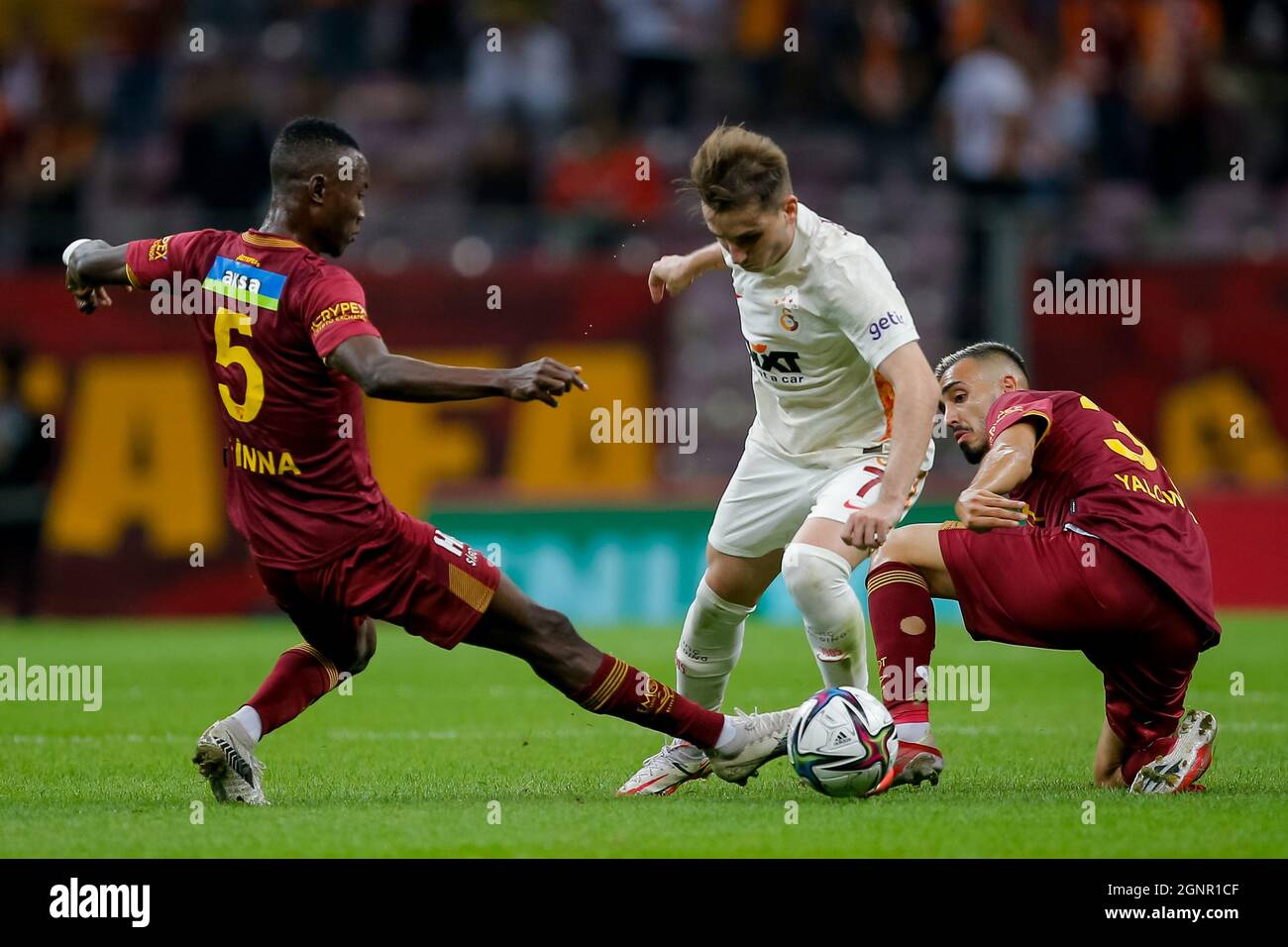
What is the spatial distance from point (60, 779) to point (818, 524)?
10.2ft

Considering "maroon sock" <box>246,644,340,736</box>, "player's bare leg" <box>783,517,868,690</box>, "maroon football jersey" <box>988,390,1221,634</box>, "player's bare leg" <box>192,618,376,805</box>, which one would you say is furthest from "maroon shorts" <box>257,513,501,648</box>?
"maroon football jersey" <box>988,390,1221,634</box>

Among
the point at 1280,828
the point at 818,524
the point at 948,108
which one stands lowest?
the point at 1280,828

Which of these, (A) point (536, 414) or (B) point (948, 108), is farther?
(B) point (948, 108)

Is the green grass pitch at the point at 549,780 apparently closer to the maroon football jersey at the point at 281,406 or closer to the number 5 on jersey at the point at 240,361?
the maroon football jersey at the point at 281,406

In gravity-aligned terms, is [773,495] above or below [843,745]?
above

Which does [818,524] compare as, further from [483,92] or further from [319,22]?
[319,22]

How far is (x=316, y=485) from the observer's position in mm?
6422

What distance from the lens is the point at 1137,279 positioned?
15828 millimetres

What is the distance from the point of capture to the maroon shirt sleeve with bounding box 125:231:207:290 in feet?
21.8

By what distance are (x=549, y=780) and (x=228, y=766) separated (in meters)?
1.26

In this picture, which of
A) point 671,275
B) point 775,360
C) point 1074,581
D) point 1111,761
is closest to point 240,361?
point 671,275

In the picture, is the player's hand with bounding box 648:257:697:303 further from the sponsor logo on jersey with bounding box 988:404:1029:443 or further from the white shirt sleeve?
the sponsor logo on jersey with bounding box 988:404:1029:443

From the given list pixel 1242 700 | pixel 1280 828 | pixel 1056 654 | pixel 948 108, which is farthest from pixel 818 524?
pixel 948 108

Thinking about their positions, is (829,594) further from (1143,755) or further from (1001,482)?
(1143,755)
